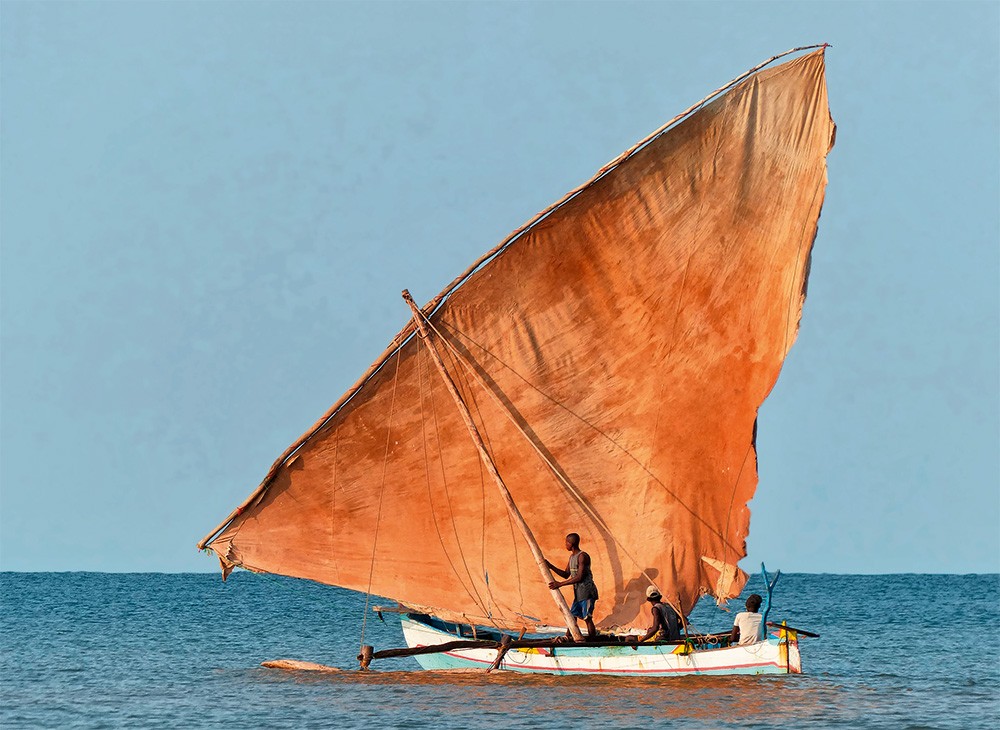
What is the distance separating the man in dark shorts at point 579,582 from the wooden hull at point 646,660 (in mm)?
443

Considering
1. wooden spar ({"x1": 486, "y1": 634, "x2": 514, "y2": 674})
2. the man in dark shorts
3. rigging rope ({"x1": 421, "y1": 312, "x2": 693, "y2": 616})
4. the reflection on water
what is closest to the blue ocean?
the reflection on water

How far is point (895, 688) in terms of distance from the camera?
75.7 feet

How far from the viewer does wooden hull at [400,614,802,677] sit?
65.6ft

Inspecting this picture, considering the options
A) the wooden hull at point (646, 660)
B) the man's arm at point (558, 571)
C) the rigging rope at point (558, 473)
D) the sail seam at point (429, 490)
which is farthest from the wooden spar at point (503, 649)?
the rigging rope at point (558, 473)

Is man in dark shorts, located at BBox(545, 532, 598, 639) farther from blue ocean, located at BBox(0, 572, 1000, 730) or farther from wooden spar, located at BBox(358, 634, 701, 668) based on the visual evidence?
blue ocean, located at BBox(0, 572, 1000, 730)

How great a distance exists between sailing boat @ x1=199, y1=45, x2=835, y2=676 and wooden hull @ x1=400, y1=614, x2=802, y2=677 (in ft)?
0.21

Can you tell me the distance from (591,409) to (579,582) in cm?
261

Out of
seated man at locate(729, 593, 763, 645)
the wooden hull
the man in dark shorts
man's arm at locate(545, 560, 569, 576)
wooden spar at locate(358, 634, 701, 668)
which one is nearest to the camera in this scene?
the wooden hull

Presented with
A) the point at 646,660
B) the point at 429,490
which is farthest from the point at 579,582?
the point at 429,490

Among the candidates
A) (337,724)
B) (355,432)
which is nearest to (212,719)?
(337,724)

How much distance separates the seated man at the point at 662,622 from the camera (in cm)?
2081

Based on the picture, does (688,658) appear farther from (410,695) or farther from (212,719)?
(212,719)

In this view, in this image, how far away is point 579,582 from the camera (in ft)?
68.6

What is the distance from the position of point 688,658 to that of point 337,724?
16.8 feet
